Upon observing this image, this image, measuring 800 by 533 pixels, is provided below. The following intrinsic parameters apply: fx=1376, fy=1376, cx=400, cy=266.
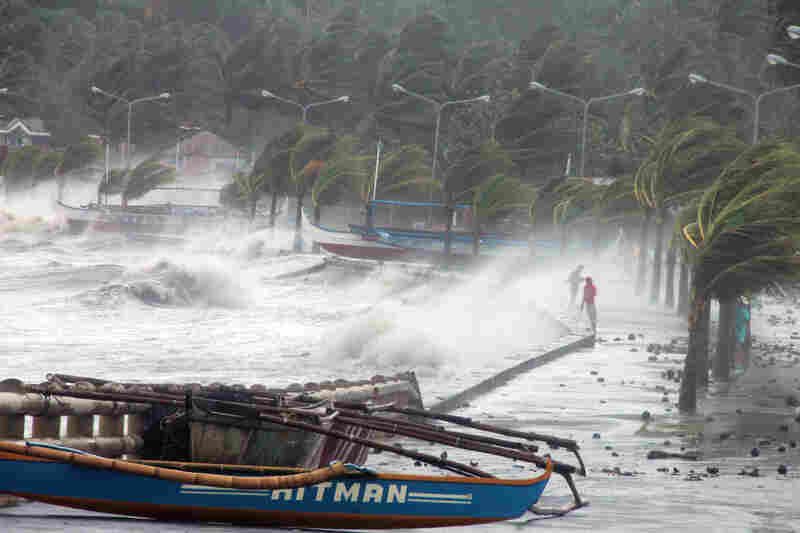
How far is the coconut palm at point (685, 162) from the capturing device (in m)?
43.5

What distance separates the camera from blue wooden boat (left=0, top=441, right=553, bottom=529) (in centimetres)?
1168

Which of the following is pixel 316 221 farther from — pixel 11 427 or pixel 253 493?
pixel 253 493

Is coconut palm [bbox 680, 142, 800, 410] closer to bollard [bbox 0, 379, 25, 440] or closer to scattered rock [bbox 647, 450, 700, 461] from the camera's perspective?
scattered rock [bbox 647, 450, 700, 461]

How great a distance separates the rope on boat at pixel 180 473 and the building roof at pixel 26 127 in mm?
188344

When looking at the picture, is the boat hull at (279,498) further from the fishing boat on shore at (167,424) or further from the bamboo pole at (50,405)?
the bamboo pole at (50,405)

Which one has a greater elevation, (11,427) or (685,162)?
(685,162)

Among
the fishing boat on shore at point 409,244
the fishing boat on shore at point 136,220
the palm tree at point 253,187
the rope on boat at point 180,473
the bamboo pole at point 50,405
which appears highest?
the palm tree at point 253,187

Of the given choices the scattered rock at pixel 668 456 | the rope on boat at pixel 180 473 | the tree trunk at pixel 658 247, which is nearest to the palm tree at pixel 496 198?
the tree trunk at pixel 658 247

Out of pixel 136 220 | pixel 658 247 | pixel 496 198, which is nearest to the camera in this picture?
pixel 658 247

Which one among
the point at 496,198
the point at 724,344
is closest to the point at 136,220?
the point at 496,198

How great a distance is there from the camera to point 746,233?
22.7m

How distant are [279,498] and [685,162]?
3541cm

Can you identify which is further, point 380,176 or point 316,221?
point 380,176

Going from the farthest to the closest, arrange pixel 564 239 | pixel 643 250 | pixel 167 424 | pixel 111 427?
pixel 564 239, pixel 643 250, pixel 111 427, pixel 167 424
